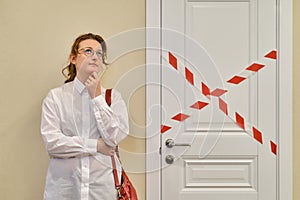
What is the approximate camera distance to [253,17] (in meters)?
2.73

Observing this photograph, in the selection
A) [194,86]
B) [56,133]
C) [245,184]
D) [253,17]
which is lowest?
[245,184]

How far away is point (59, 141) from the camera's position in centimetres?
234

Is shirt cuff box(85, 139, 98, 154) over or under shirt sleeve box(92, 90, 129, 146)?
under

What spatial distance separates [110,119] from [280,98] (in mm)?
976

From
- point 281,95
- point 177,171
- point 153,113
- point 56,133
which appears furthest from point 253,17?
point 56,133

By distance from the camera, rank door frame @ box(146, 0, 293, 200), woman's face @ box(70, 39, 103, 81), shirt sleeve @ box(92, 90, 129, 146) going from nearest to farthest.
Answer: shirt sleeve @ box(92, 90, 129, 146) < woman's face @ box(70, 39, 103, 81) < door frame @ box(146, 0, 293, 200)

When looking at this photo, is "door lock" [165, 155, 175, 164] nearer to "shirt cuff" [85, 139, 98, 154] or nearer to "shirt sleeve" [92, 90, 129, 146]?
"shirt sleeve" [92, 90, 129, 146]

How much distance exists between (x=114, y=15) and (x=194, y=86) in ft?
1.90

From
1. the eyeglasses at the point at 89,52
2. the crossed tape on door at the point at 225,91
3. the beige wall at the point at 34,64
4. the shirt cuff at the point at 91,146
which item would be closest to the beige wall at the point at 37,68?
the beige wall at the point at 34,64

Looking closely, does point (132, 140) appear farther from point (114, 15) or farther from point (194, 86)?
point (114, 15)

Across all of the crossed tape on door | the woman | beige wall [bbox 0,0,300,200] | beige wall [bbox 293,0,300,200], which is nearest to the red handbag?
the woman

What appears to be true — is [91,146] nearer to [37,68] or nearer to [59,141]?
[59,141]

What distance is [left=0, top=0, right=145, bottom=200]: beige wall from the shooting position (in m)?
2.69

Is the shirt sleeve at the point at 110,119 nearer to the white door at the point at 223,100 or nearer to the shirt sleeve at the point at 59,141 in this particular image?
the shirt sleeve at the point at 59,141
